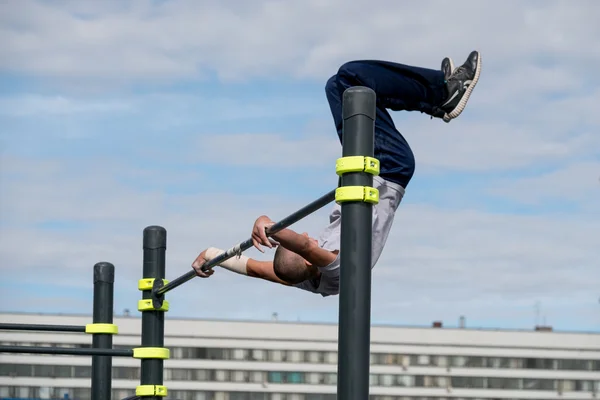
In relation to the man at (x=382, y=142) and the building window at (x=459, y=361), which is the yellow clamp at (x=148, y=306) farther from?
the building window at (x=459, y=361)

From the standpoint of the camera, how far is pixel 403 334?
9256cm

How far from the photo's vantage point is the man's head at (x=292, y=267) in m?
5.64

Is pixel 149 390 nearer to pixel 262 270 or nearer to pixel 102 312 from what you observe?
pixel 102 312

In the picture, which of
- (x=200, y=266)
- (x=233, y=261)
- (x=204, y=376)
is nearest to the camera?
(x=200, y=266)

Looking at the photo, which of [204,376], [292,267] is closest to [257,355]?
[204,376]

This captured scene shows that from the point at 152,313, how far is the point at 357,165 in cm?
362

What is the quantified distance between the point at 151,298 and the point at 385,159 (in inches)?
104

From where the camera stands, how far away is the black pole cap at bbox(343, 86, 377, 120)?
4.30m

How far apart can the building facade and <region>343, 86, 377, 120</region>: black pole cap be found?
85220mm

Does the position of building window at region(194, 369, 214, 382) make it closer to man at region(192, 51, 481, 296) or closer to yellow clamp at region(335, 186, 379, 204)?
man at region(192, 51, 481, 296)

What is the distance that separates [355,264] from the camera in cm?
419

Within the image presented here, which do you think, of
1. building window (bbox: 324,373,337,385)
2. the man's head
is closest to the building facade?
building window (bbox: 324,373,337,385)

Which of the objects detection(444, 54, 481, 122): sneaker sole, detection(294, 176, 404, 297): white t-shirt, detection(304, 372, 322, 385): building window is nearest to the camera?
detection(294, 176, 404, 297): white t-shirt

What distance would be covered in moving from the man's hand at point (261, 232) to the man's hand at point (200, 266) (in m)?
1.29
